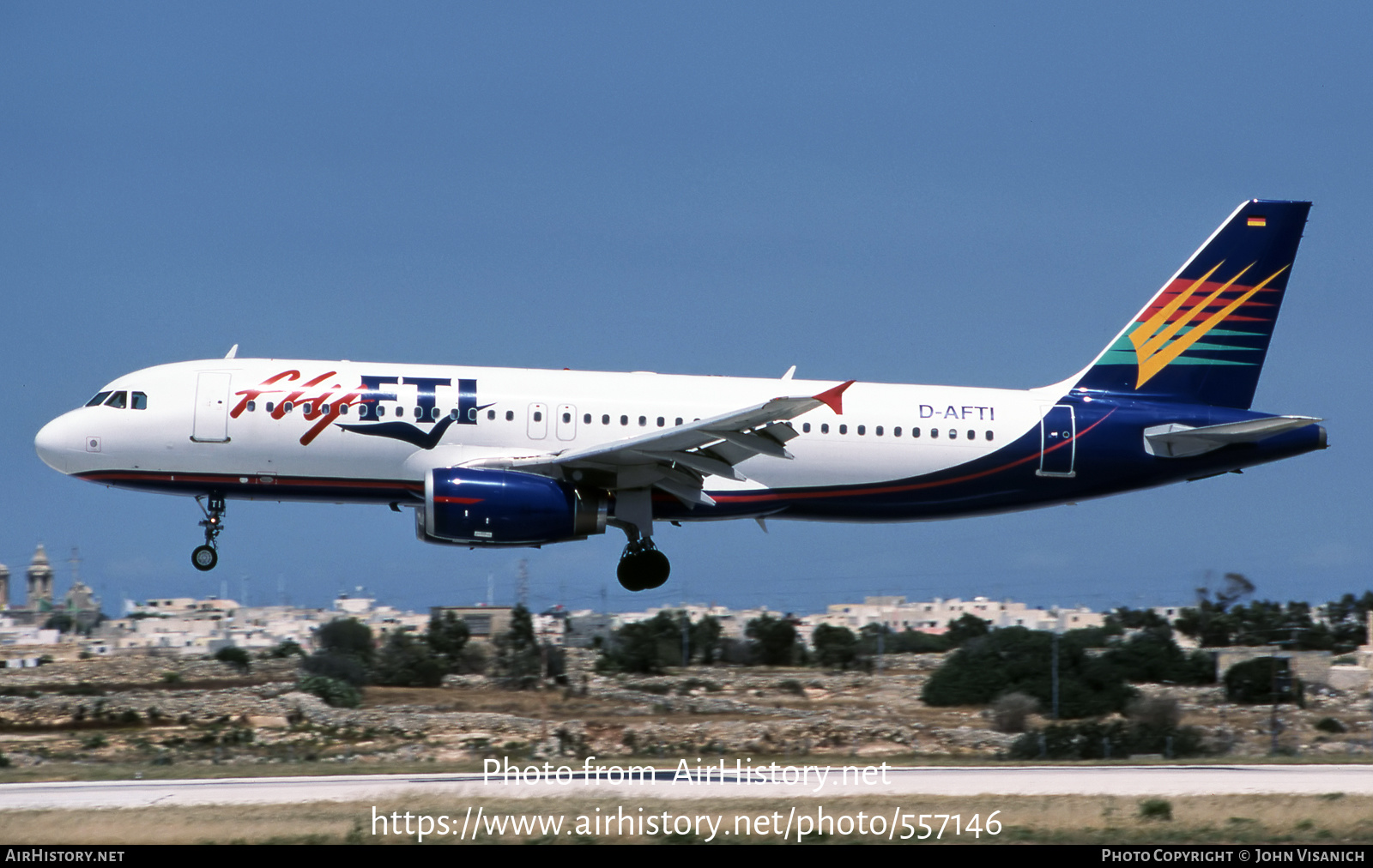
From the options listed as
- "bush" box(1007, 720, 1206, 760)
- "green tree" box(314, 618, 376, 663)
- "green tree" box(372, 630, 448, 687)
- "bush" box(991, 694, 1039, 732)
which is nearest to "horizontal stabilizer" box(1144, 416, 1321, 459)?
"bush" box(1007, 720, 1206, 760)

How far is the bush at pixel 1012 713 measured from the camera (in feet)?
162

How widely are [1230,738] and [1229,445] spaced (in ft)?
58.8

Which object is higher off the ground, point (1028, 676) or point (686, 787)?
point (1028, 676)

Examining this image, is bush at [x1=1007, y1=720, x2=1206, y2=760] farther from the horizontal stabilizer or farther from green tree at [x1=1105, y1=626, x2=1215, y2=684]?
green tree at [x1=1105, y1=626, x2=1215, y2=684]

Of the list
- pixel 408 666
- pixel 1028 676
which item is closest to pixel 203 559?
pixel 408 666

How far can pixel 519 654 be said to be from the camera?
5716 centimetres

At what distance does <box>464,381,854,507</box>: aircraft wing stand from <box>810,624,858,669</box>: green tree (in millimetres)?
37486

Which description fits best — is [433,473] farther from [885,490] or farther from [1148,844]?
[1148,844]

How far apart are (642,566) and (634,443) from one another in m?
3.78

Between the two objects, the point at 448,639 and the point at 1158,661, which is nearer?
the point at 448,639

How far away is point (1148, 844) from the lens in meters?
20.1

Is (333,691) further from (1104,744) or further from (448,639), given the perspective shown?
(1104,744)

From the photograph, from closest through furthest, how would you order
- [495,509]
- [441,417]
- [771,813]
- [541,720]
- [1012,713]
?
1. [771,813]
2. [495,509]
3. [441,417]
4. [541,720]
5. [1012,713]

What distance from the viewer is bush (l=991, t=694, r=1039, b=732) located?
4944 cm
